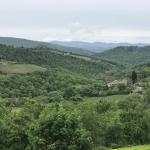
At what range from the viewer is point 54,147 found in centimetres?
7106

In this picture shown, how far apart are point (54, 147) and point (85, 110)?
1120 inches

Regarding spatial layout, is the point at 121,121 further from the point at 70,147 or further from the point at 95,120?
the point at 70,147

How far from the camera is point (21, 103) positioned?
577 feet

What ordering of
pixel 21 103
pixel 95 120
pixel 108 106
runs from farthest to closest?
pixel 21 103 < pixel 108 106 < pixel 95 120

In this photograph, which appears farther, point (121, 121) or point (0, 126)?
point (121, 121)

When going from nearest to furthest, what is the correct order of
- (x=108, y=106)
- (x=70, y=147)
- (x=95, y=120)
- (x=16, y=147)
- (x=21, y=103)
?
(x=70, y=147) < (x=16, y=147) < (x=95, y=120) < (x=108, y=106) < (x=21, y=103)

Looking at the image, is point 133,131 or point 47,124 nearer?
point 47,124

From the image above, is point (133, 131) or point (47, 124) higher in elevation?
point (47, 124)

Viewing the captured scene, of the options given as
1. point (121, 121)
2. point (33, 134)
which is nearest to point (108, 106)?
point (121, 121)

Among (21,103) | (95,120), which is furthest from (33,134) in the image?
(21,103)

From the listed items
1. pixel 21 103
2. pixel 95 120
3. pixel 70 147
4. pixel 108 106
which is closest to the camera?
pixel 70 147

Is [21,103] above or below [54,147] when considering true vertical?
below

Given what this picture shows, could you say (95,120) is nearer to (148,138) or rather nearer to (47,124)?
(148,138)

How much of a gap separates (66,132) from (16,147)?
18408mm
